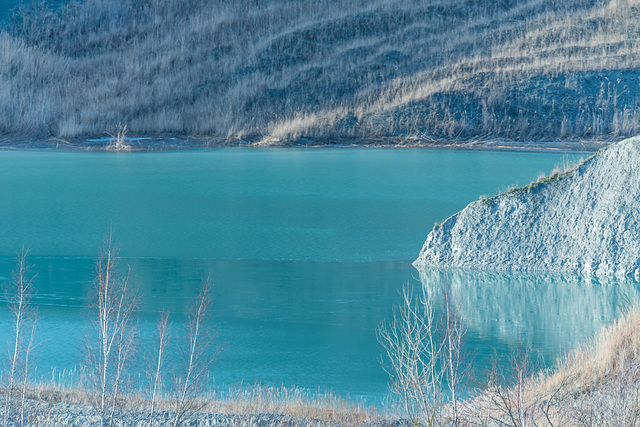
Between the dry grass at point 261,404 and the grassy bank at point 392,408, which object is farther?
the dry grass at point 261,404

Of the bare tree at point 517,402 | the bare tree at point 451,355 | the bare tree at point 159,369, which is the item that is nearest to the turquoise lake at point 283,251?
the bare tree at point 159,369

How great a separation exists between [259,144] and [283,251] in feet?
40.1

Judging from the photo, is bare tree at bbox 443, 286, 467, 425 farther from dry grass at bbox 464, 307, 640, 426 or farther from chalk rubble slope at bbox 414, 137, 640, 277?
chalk rubble slope at bbox 414, 137, 640, 277

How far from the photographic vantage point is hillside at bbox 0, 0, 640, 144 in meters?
29.6

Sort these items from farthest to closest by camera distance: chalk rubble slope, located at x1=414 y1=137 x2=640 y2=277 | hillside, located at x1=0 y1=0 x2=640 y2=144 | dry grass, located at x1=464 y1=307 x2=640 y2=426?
hillside, located at x1=0 y1=0 x2=640 y2=144, chalk rubble slope, located at x1=414 y1=137 x2=640 y2=277, dry grass, located at x1=464 y1=307 x2=640 y2=426

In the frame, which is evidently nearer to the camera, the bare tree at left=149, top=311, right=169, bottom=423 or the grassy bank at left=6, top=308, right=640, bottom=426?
the bare tree at left=149, top=311, right=169, bottom=423

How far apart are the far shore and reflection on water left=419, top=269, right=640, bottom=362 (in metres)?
12.9

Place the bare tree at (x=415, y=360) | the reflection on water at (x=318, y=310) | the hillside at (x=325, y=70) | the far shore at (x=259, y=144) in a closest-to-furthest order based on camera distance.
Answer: the bare tree at (x=415, y=360), the reflection on water at (x=318, y=310), the far shore at (x=259, y=144), the hillside at (x=325, y=70)

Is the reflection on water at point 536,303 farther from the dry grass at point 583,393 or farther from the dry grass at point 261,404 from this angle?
the dry grass at point 261,404

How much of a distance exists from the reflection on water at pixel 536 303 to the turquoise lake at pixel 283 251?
4 cm

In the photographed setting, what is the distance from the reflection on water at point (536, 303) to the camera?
37.4ft

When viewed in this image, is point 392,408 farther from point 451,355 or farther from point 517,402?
point 451,355

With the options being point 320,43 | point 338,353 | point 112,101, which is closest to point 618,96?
point 320,43

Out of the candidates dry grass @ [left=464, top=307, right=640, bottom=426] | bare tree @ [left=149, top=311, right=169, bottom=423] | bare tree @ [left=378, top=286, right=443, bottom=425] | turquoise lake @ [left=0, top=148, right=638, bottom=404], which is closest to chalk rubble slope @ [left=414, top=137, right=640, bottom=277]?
turquoise lake @ [left=0, top=148, right=638, bottom=404]
